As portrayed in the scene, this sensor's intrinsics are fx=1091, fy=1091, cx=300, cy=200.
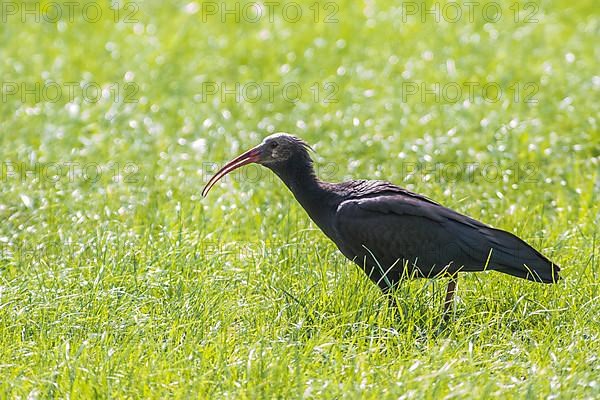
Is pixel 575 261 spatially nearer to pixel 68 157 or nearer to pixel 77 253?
pixel 77 253

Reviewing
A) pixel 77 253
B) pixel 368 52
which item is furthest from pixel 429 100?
pixel 77 253

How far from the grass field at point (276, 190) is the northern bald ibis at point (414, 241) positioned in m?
0.17

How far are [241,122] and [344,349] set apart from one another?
4.32 m

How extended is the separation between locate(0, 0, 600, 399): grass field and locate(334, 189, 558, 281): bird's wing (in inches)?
7.8

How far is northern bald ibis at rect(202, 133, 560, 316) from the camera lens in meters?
5.50

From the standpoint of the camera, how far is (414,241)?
5.64 meters

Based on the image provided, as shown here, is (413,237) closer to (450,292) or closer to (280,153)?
(450,292)

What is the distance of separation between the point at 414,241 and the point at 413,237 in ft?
0.07
